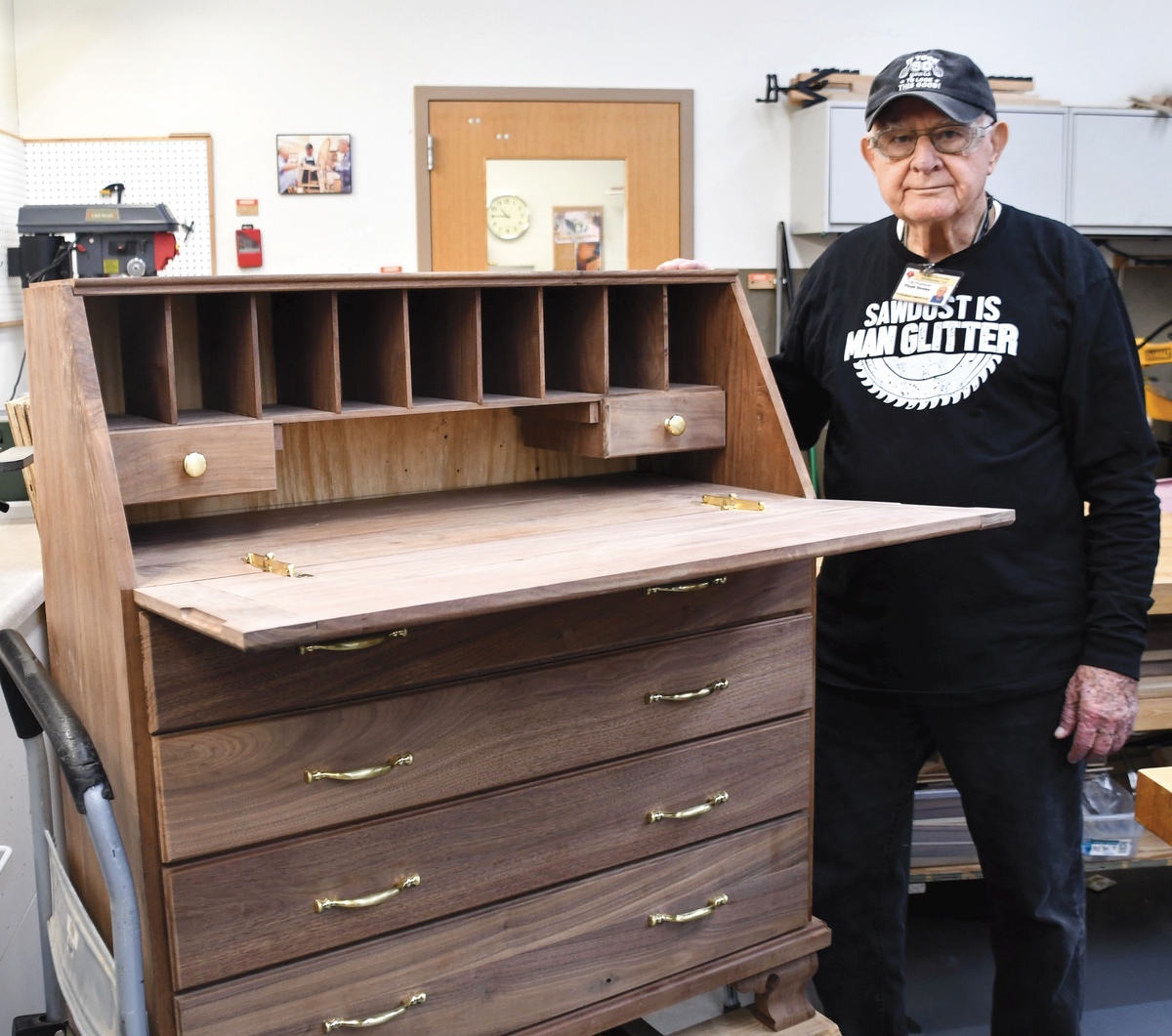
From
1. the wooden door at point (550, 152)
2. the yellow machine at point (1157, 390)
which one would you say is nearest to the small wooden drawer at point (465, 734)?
the yellow machine at point (1157, 390)

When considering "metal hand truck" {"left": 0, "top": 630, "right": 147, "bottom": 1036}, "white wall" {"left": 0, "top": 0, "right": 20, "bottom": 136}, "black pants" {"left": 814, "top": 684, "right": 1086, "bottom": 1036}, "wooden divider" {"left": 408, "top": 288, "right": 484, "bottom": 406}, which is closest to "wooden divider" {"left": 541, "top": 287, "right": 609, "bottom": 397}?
"wooden divider" {"left": 408, "top": 288, "right": 484, "bottom": 406}

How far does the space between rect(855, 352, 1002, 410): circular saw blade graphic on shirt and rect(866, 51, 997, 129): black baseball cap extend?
37cm

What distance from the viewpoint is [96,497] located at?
134 cm

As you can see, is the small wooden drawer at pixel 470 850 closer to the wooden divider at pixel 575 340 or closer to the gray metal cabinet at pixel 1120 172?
the wooden divider at pixel 575 340

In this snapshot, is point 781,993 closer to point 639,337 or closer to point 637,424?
point 637,424

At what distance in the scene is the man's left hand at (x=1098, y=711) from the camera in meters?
1.88

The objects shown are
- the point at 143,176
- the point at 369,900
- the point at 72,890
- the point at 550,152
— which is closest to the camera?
the point at 369,900

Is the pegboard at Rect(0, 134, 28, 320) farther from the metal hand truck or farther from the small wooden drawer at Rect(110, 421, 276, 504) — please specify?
the small wooden drawer at Rect(110, 421, 276, 504)

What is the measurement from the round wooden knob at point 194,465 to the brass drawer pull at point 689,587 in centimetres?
58

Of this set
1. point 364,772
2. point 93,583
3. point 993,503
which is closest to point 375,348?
point 93,583

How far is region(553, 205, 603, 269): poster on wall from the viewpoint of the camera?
513cm

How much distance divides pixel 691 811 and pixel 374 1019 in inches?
19.8

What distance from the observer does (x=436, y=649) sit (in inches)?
56.6

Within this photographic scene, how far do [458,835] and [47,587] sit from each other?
0.68 metres
